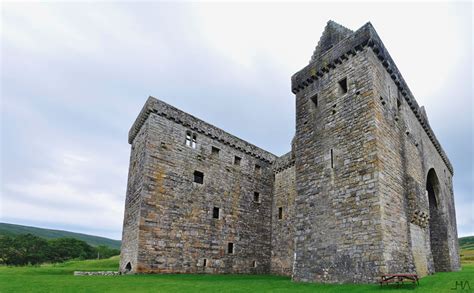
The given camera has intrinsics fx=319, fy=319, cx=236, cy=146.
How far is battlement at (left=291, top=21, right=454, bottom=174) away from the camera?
12.7 meters

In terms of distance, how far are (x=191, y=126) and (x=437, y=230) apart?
16.2m

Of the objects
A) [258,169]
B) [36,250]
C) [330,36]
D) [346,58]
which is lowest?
[36,250]

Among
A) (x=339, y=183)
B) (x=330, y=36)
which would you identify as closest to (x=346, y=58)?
(x=330, y=36)

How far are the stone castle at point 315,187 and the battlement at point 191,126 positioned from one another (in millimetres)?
85

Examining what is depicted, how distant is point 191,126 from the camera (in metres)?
19.9

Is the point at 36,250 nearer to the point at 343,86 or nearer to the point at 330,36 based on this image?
the point at 330,36

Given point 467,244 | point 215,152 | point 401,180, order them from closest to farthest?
point 401,180
point 215,152
point 467,244

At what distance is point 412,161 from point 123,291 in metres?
12.9

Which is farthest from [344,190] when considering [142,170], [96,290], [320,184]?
[142,170]

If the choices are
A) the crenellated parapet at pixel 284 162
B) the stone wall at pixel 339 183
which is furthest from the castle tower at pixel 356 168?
the crenellated parapet at pixel 284 162

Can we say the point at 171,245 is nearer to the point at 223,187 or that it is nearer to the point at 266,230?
the point at 223,187

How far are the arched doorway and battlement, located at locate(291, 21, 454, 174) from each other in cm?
482

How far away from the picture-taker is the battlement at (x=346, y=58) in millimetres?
12672

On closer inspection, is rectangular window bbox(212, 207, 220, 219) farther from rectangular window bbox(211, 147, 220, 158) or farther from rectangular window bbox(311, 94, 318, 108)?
rectangular window bbox(311, 94, 318, 108)
